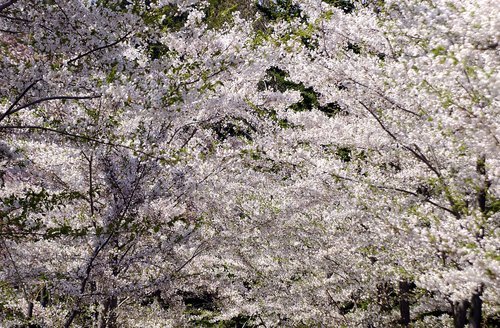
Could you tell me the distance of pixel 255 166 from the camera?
9.42 m

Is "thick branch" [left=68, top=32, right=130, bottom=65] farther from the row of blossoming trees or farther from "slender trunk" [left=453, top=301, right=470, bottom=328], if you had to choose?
"slender trunk" [left=453, top=301, right=470, bottom=328]

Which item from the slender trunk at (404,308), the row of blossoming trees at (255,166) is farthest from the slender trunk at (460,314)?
the slender trunk at (404,308)

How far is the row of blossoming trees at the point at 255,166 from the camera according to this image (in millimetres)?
4066

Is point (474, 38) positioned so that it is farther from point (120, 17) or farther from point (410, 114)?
point (120, 17)

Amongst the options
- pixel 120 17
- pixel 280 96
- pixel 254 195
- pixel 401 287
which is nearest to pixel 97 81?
pixel 120 17

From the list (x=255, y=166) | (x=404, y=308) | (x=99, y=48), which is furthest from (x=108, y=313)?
(x=404, y=308)

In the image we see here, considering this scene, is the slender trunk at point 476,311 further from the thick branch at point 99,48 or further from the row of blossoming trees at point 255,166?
the thick branch at point 99,48

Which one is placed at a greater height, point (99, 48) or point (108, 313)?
point (99, 48)

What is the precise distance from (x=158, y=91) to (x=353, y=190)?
8.46ft

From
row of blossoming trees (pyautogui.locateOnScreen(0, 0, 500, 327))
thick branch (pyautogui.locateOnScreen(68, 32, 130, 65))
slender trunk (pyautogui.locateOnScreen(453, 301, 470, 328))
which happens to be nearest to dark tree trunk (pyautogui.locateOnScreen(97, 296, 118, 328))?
row of blossoming trees (pyautogui.locateOnScreen(0, 0, 500, 327))

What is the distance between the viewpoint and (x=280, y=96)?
41.1 feet

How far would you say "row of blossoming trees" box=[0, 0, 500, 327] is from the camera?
407cm

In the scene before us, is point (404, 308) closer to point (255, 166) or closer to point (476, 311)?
point (476, 311)

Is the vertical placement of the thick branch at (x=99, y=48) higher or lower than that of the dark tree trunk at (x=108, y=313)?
higher
